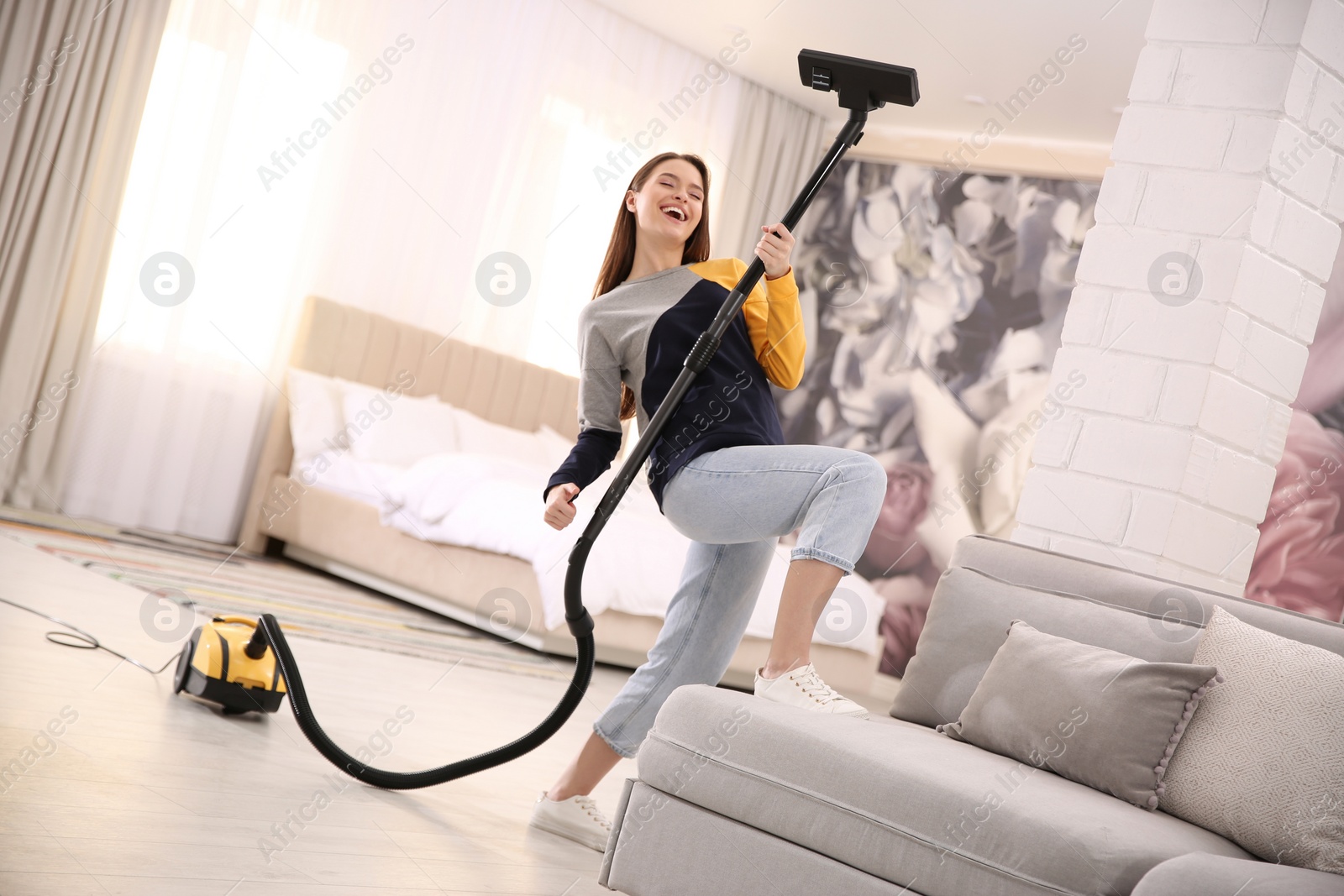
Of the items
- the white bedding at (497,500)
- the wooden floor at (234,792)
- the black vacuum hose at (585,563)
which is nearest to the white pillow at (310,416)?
the white bedding at (497,500)

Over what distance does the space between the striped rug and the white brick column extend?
6.50 feet

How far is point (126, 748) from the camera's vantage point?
6.55 ft

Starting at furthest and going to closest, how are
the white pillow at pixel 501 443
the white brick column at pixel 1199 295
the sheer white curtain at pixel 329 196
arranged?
1. the white pillow at pixel 501 443
2. the sheer white curtain at pixel 329 196
3. the white brick column at pixel 1199 295

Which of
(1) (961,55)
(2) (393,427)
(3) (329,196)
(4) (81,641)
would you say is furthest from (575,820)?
(1) (961,55)

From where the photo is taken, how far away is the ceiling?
14.7ft

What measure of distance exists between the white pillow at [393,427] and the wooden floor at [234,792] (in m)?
1.90

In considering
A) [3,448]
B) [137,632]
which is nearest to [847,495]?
[137,632]

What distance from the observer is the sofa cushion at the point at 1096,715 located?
5.51ft

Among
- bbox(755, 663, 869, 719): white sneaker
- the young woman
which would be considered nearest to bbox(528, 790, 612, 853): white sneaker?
the young woman

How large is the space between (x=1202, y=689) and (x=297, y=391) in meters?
4.01

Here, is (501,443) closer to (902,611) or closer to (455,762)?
(902,611)

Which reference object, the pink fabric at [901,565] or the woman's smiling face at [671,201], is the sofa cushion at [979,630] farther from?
the pink fabric at [901,565]

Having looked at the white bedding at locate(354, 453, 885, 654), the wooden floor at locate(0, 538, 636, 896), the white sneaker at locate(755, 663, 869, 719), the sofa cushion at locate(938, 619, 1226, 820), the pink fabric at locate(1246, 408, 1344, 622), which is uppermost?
the pink fabric at locate(1246, 408, 1344, 622)

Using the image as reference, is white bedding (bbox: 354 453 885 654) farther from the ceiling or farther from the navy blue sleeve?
the ceiling
